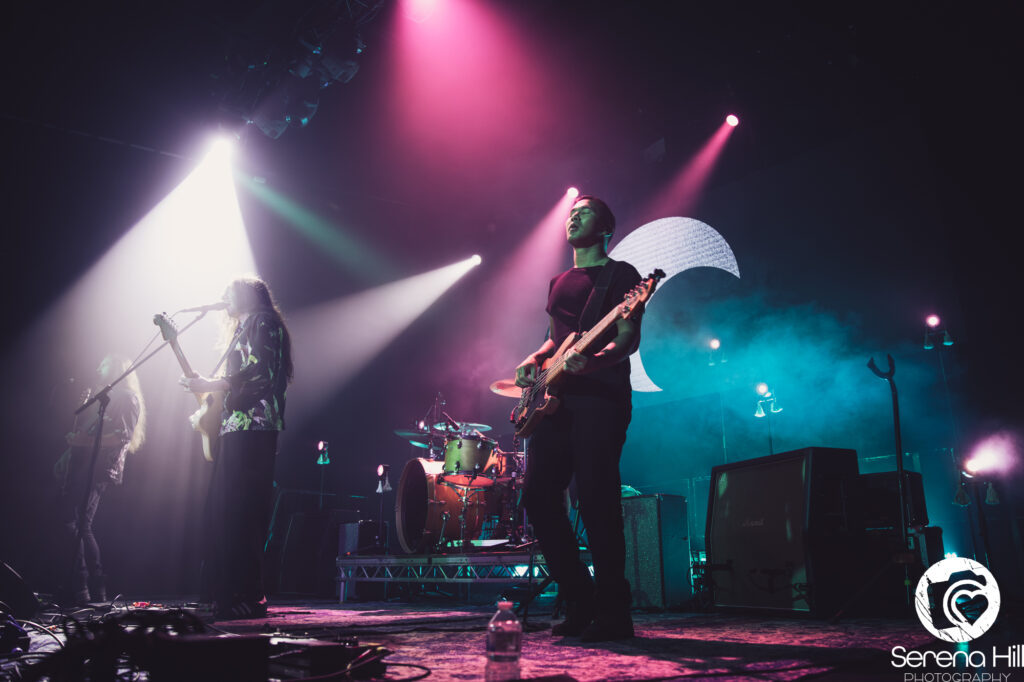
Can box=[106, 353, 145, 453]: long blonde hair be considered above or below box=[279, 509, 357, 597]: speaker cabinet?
above

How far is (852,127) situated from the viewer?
7.80 metres

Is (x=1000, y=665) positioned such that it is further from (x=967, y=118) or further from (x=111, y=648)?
(x=967, y=118)

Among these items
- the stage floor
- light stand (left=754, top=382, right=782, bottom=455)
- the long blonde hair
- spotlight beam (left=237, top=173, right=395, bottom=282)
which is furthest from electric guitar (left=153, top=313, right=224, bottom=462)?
light stand (left=754, top=382, right=782, bottom=455)

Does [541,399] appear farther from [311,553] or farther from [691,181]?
[691,181]

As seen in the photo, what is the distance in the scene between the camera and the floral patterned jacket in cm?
419

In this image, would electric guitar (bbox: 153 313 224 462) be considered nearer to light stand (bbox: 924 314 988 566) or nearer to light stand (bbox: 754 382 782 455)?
light stand (bbox: 754 382 782 455)

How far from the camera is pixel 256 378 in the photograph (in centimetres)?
426

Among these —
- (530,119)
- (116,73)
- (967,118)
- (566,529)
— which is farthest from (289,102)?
(967,118)

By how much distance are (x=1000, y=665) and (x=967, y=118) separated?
7.14 metres

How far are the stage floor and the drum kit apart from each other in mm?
2731

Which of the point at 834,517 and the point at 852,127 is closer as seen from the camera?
the point at 834,517

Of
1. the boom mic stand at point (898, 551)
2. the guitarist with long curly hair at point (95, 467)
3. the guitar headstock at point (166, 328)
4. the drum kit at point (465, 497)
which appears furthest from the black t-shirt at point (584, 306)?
the guitarist with long curly hair at point (95, 467)

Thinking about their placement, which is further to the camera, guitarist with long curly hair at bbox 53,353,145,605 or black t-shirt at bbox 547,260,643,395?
guitarist with long curly hair at bbox 53,353,145,605

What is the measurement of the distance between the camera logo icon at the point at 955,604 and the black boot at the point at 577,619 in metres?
1.54
